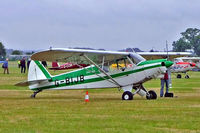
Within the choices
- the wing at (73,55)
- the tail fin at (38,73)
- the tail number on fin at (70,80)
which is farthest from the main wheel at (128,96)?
the tail fin at (38,73)

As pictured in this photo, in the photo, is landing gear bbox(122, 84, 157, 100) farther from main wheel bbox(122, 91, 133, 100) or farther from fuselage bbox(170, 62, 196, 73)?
fuselage bbox(170, 62, 196, 73)

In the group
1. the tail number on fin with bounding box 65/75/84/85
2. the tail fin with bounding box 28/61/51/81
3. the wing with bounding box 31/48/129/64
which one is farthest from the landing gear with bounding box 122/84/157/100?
the tail fin with bounding box 28/61/51/81

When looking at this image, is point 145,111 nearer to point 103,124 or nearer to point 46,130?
point 103,124

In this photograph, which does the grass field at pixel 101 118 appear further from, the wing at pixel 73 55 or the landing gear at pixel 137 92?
the wing at pixel 73 55

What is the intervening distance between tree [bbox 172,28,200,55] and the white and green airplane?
103921mm

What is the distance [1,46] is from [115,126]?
139 m

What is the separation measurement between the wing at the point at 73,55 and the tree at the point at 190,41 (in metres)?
104

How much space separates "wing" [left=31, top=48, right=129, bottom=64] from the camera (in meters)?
18.6

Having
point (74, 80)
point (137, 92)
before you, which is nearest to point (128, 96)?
point (137, 92)

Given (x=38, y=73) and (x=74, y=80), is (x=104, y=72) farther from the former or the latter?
(x=38, y=73)

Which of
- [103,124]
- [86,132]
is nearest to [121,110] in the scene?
[103,124]

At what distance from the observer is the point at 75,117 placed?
1338 cm

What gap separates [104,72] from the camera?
1977cm

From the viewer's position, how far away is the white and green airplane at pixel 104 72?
18859 mm
